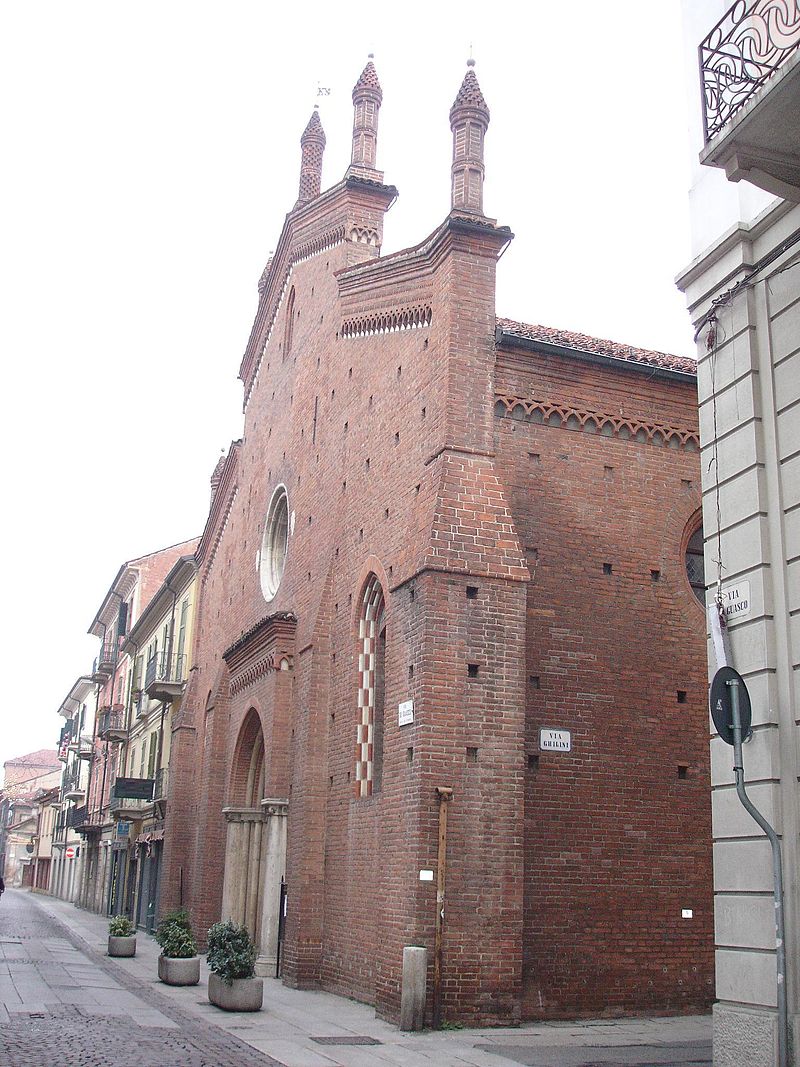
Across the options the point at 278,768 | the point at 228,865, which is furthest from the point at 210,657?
the point at 278,768

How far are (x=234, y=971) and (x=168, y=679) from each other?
18301 mm

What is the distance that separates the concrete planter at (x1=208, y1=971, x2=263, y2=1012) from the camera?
1329 cm

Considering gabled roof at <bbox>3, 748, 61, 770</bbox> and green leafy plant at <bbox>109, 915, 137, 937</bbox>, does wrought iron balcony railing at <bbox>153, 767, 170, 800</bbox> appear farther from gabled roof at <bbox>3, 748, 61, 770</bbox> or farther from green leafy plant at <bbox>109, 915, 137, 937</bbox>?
gabled roof at <bbox>3, 748, 61, 770</bbox>

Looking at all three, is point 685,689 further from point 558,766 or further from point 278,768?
point 278,768

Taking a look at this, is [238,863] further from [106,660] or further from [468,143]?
[106,660]

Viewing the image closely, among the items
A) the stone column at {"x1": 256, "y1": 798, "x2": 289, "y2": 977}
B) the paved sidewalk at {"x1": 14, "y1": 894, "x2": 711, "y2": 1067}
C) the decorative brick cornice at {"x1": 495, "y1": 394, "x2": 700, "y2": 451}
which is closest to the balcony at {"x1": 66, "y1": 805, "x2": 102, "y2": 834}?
the stone column at {"x1": 256, "y1": 798, "x2": 289, "y2": 977}

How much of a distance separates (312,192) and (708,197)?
14850 mm

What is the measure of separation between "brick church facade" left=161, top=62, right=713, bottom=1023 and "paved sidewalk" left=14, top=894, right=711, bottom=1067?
50 centimetres

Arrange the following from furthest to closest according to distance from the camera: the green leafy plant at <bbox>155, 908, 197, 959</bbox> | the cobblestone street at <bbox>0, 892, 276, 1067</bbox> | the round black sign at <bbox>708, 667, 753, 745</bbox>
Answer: the green leafy plant at <bbox>155, 908, 197, 959</bbox> < the cobblestone street at <bbox>0, 892, 276, 1067</bbox> < the round black sign at <bbox>708, 667, 753, 745</bbox>

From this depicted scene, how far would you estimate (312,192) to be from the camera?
23.0 metres

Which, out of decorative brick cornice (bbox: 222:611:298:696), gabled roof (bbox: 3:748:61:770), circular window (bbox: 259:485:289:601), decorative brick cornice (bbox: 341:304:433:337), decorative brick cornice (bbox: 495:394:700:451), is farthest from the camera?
gabled roof (bbox: 3:748:61:770)

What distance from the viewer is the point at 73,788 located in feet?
194

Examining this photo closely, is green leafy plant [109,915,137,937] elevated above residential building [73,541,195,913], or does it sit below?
below

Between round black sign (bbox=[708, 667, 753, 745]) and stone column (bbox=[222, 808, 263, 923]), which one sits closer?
round black sign (bbox=[708, 667, 753, 745])
